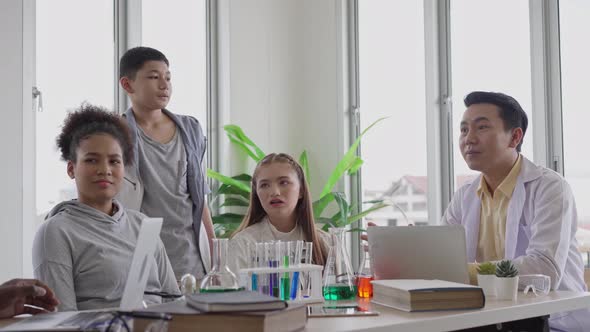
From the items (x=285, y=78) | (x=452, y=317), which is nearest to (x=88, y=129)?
(x=452, y=317)

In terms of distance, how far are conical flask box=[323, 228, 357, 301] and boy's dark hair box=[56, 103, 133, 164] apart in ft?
2.55

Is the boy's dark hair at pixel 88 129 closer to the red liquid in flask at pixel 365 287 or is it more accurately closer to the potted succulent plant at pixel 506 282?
the red liquid in flask at pixel 365 287

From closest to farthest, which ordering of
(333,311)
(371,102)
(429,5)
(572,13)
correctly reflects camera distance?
(333,311)
(572,13)
(429,5)
(371,102)

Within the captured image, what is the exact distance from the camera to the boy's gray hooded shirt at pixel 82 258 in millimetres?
2033

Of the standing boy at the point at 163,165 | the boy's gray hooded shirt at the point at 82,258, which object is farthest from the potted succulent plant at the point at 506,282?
the standing boy at the point at 163,165

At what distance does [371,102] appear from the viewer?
5.23 metres

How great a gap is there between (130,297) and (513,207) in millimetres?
1579

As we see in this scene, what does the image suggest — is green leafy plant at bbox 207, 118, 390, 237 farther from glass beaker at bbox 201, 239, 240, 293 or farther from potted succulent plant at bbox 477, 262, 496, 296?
Result: glass beaker at bbox 201, 239, 240, 293

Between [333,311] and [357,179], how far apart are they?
11.6 feet

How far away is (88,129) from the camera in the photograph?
2.35m

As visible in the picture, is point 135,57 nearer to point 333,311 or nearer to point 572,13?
point 333,311

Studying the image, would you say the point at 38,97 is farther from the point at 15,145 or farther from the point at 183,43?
the point at 183,43

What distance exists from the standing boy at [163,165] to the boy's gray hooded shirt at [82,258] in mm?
886

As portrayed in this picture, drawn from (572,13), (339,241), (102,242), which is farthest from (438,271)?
(572,13)
